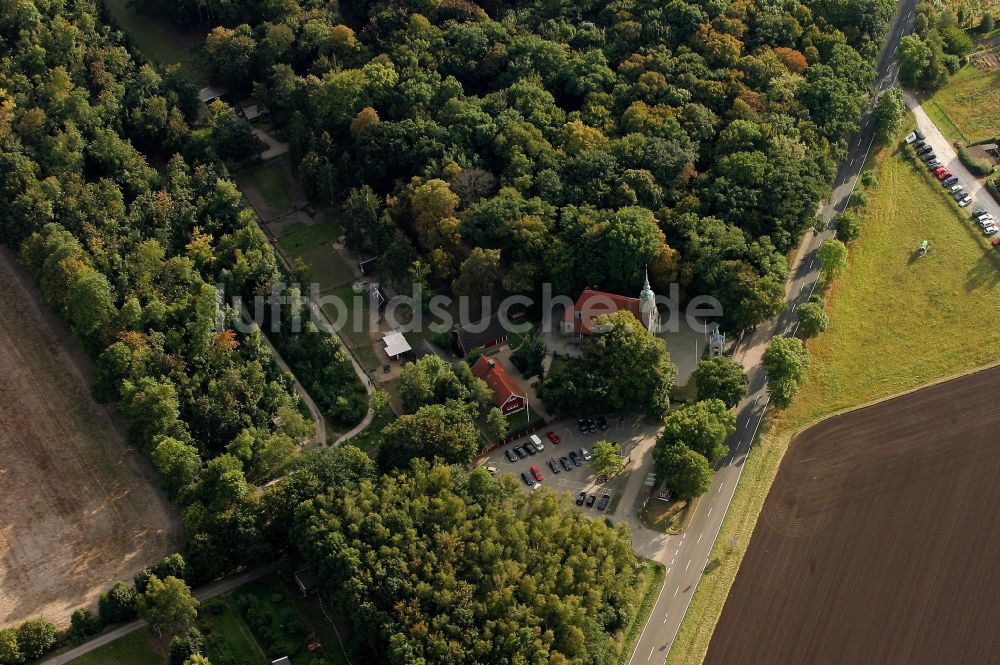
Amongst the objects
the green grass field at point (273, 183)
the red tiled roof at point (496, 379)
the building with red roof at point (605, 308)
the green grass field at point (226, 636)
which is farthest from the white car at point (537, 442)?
the green grass field at point (273, 183)

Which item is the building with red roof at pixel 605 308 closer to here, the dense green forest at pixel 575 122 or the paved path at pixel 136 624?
the dense green forest at pixel 575 122

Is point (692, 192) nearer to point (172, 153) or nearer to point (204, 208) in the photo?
point (204, 208)

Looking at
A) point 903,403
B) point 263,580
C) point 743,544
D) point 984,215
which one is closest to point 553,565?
point 743,544

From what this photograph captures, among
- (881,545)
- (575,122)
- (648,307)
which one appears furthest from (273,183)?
(881,545)

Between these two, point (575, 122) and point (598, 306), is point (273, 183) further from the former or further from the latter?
point (598, 306)

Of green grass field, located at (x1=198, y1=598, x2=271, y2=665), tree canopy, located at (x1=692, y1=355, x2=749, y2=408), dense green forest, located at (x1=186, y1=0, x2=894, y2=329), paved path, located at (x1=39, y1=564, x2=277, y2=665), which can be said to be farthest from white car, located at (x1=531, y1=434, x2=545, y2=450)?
green grass field, located at (x1=198, y1=598, x2=271, y2=665)
